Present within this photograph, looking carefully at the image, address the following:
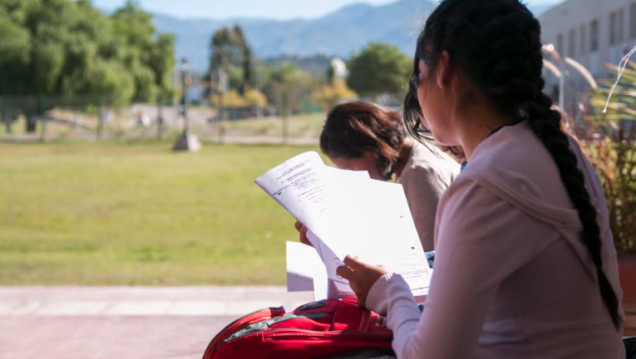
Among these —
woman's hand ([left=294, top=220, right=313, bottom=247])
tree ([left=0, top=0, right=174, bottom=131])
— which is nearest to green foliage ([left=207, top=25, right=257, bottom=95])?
tree ([left=0, top=0, right=174, bottom=131])

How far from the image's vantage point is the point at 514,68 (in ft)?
4.60

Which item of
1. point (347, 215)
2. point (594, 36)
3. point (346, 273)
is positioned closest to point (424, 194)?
point (347, 215)

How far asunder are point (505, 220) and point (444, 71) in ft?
1.17

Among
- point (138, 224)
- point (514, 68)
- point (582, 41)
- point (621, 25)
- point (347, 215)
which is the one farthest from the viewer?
point (582, 41)

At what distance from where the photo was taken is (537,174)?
1326 mm

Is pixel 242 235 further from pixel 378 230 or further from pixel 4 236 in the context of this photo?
pixel 378 230

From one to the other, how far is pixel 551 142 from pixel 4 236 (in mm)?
9148

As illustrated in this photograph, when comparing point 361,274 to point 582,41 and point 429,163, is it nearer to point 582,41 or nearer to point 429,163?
point 429,163

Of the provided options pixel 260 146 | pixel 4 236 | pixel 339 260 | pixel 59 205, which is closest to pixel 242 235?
pixel 4 236

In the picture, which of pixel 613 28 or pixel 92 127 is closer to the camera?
pixel 613 28

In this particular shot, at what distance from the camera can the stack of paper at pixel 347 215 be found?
1.68 meters

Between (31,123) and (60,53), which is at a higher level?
(60,53)

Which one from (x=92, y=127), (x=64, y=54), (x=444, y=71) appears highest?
(x=64, y=54)

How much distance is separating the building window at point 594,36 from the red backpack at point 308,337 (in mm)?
36458
